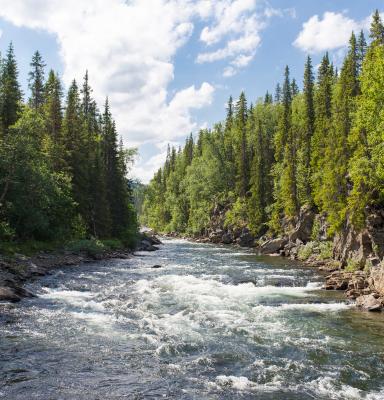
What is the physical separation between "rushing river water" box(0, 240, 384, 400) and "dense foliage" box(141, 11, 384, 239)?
15.1m

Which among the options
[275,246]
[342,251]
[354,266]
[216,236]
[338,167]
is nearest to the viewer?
[354,266]

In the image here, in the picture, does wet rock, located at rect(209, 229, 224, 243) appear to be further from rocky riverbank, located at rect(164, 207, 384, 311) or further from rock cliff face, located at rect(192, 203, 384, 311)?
rocky riverbank, located at rect(164, 207, 384, 311)

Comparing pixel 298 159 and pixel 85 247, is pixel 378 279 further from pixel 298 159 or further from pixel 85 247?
pixel 298 159

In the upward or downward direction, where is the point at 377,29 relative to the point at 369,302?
upward

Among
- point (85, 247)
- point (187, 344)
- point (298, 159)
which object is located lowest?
point (187, 344)

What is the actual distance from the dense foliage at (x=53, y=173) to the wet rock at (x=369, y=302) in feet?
89.1

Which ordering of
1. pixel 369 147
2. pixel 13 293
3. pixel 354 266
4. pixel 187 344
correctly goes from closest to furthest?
pixel 187 344
pixel 13 293
pixel 354 266
pixel 369 147

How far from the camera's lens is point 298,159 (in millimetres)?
63531

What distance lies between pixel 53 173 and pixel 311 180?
33.4m

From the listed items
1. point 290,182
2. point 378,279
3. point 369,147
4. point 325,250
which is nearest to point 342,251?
point 325,250

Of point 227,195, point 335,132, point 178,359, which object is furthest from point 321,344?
point 227,195

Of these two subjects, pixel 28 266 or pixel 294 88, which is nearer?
pixel 28 266

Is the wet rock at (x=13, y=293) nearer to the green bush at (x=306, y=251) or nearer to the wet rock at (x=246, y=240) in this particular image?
the green bush at (x=306, y=251)

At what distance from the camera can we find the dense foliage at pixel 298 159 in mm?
34625
